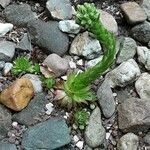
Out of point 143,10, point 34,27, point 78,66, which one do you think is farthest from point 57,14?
point 143,10

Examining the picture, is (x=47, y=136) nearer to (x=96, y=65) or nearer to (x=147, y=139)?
(x=96, y=65)

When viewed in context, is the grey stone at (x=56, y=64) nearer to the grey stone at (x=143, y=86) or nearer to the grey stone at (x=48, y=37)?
the grey stone at (x=48, y=37)

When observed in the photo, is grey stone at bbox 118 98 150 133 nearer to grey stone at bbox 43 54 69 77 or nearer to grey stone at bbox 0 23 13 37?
grey stone at bbox 43 54 69 77

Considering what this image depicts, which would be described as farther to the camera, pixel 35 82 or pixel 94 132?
pixel 35 82

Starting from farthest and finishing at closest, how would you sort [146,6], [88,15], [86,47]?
1. [146,6]
2. [86,47]
3. [88,15]

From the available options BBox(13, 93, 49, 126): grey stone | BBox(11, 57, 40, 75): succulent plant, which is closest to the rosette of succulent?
BBox(13, 93, 49, 126): grey stone

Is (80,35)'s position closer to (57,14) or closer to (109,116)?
(57,14)

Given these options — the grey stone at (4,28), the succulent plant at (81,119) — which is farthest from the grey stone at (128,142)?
the grey stone at (4,28)

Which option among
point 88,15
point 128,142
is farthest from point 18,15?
point 128,142
